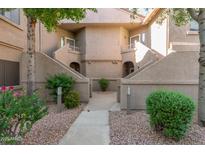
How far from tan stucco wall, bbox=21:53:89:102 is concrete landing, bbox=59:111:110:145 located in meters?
2.88

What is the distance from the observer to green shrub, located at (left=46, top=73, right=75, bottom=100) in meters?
10.1

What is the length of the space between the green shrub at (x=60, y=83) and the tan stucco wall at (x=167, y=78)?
2.96m

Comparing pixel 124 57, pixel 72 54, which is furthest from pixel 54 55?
pixel 124 57

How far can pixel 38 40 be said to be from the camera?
47.9 feet

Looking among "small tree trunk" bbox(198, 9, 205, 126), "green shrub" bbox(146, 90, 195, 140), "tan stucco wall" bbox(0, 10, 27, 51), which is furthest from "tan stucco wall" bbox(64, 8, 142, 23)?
"green shrub" bbox(146, 90, 195, 140)

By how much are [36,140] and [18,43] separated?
7.46 metres

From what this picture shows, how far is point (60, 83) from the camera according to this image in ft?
33.1

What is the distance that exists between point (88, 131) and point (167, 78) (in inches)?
201

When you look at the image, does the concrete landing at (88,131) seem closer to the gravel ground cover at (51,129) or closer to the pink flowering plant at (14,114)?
the gravel ground cover at (51,129)

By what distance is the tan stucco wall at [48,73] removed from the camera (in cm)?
1093

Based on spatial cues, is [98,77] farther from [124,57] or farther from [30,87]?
[30,87]

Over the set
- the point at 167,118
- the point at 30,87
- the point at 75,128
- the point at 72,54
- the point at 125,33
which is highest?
the point at 125,33

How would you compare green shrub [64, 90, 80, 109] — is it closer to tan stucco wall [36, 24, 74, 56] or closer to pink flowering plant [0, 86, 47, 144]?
pink flowering plant [0, 86, 47, 144]

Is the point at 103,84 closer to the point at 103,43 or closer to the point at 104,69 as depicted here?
the point at 104,69
